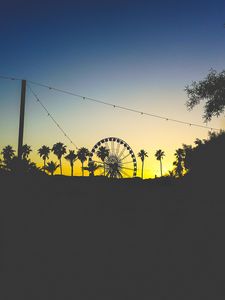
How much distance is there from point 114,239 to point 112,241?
0.24 m

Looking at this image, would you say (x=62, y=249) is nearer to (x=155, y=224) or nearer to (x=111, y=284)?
(x=111, y=284)

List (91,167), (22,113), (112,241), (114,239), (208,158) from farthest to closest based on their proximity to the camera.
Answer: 1. (91,167)
2. (208,158)
3. (22,113)
4. (114,239)
5. (112,241)

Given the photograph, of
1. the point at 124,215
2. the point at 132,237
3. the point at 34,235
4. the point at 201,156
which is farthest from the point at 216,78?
the point at 34,235

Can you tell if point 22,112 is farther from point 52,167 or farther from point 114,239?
point 52,167

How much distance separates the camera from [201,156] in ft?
88.6

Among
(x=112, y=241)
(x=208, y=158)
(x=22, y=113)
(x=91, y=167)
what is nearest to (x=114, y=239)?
(x=112, y=241)

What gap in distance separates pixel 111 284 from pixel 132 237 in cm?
527

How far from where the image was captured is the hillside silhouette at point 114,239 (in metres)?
11.8

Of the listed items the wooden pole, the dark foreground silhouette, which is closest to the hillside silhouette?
the dark foreground silhouette

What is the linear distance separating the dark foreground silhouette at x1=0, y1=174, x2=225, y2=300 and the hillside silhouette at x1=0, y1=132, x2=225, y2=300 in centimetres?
3

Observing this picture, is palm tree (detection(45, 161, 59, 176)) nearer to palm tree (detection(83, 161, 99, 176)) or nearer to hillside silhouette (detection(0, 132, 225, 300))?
palm tree (detection(83, 161, 99, 176))

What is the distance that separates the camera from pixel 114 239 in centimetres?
1670

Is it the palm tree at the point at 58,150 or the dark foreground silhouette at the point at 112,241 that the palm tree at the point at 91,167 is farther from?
Answer: the dark foreground silhouette at the point at 112,241

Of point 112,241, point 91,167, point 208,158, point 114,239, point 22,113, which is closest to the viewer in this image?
point 112,241
